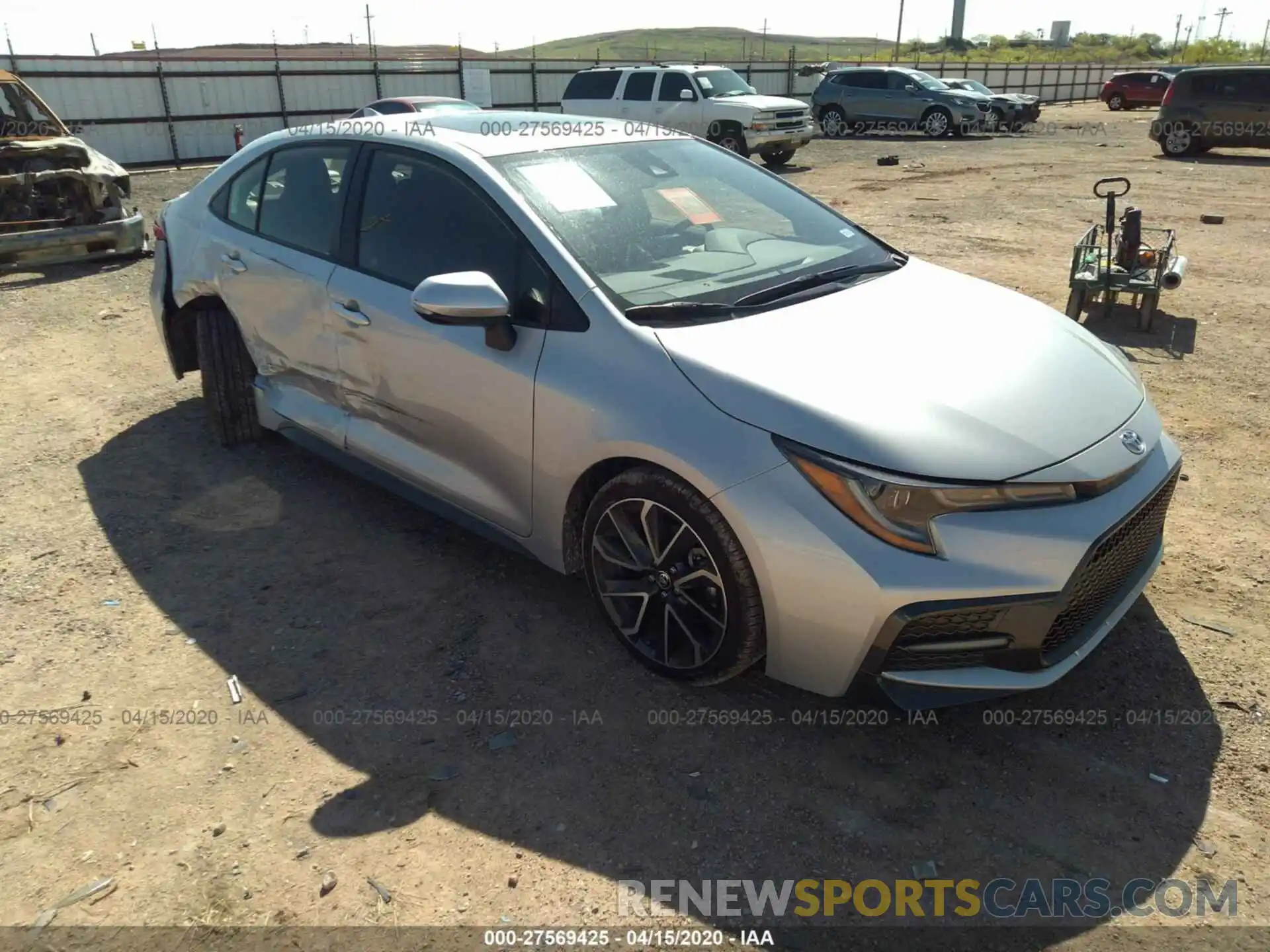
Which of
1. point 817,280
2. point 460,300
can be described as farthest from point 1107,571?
point 460,300

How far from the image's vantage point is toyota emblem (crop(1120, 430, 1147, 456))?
109 inches

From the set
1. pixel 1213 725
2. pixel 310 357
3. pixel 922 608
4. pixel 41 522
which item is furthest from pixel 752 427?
pixel 41 522

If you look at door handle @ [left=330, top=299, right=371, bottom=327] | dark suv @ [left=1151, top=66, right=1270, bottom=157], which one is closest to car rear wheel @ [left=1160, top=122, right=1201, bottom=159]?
dark suv @ [left=1151, top=66, right=1270, bottom=157]

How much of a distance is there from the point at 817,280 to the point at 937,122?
77.8 feet

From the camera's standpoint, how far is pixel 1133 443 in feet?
9.17

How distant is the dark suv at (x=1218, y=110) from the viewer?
725 inches

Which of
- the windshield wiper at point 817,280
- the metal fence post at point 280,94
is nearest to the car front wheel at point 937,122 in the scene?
the metal fence post at point 280,94

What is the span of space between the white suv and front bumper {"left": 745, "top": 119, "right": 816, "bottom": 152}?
0.01 meters

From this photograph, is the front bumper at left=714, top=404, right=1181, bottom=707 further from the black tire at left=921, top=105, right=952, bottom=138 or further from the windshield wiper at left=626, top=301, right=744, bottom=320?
the black tire at left=921, top=105, right=952, bottom=138

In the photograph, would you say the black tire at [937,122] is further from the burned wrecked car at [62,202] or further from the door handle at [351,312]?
the door handle at [351,312]

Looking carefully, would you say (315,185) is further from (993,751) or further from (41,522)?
(993,751)

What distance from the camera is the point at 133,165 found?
19.9 meters

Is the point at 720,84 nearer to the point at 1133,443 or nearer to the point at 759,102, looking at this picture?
the point at 759,102

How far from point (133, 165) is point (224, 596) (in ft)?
65.5
